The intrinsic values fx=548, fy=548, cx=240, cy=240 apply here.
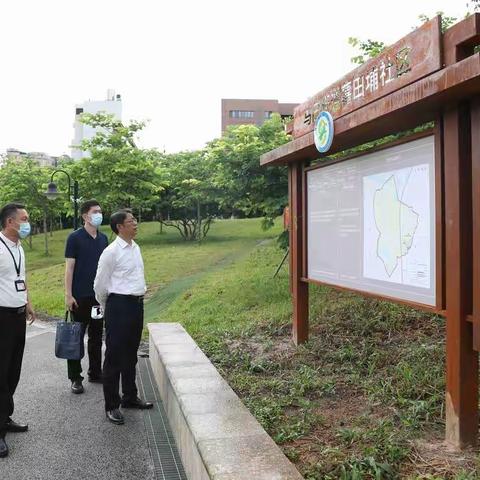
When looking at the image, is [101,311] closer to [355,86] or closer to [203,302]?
[355,86]

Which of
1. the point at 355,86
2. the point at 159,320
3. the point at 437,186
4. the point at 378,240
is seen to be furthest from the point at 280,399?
the point at 159,320

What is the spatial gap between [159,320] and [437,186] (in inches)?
283

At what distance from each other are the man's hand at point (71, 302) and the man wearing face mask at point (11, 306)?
3.20 feet

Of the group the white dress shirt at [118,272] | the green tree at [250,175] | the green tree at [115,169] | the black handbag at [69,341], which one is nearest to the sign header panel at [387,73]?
the white dress shirt at [118,272]

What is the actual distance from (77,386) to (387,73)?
4.13 meters

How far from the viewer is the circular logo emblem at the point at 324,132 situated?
4441 mm

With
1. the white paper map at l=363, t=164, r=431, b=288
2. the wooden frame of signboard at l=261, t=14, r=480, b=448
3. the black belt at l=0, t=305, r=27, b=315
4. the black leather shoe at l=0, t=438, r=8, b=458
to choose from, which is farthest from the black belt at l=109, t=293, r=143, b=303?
the wooden frame of signboard at l=261, t=14, r=480, b=448

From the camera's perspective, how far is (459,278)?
3211mm

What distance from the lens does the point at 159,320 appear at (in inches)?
388

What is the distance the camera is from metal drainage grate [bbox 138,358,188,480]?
12.2 feet

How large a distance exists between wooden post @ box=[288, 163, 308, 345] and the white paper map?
1.54 meters

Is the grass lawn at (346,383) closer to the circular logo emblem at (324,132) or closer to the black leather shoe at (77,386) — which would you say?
the black leather shoe at (77,386)

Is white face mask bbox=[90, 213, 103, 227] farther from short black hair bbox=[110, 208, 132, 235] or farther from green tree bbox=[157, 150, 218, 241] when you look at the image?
green tree bbox=[157, 150, 218, 241]

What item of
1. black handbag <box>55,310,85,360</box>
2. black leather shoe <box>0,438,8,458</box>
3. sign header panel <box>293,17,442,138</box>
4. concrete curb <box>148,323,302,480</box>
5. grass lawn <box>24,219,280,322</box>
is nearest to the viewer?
concrete curb <box>148,323,302,480</box>
